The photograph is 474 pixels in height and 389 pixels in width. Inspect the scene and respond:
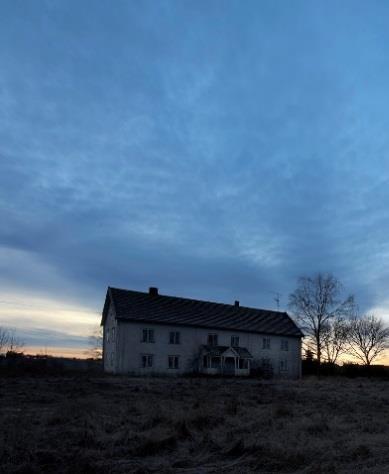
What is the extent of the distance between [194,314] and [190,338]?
2.67 meters

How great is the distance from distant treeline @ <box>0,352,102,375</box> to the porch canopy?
1073 cm

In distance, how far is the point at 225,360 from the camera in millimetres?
51219

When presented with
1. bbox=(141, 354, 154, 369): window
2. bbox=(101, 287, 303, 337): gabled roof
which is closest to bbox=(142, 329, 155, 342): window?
bbox=(101, 287, 303, 337): gabled roof

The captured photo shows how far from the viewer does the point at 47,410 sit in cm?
1675

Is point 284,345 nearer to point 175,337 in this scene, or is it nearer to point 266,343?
point 266,343

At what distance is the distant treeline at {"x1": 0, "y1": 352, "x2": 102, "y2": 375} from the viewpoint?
41844 mm

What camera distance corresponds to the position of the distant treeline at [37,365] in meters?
41.8

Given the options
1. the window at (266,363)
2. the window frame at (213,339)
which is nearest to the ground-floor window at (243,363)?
the window at (266,363)

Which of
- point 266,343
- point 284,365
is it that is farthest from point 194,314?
point 284,365

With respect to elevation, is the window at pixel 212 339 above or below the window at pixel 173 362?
above

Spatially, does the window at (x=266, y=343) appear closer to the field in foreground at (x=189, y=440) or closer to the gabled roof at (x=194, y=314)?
the gabled roof at (x=194, y=314)

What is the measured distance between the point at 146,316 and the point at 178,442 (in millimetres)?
37388

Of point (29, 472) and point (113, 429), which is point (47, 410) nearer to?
point (113, 429)

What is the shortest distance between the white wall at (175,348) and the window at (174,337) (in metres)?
0.31
